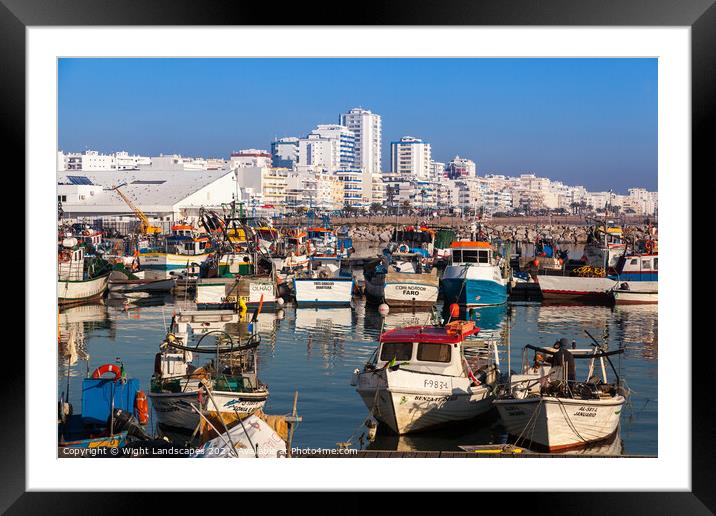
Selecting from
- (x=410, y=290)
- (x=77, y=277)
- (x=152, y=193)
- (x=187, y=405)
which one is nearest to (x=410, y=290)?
(x=410, y=290)

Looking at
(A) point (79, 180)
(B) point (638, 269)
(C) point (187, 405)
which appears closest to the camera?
(C) point (187, 405)

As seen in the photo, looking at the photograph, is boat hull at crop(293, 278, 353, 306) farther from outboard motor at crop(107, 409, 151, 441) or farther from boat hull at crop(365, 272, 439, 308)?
outboard motor at crop(107, 409, 151, 441)

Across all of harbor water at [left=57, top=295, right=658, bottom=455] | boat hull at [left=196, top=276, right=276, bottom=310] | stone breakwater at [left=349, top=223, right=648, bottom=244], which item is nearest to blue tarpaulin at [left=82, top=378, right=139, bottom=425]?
harbor water at [left=57, top=295, right=658, bottom=455]
